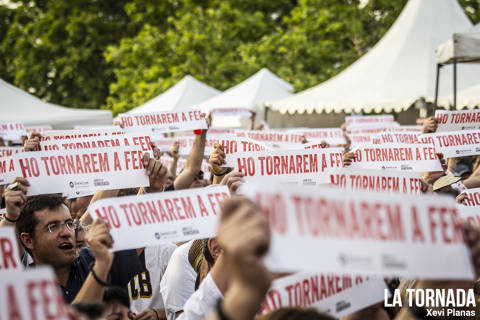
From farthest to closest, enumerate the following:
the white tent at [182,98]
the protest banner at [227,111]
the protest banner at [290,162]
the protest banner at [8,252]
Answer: the white tent at [182,98]
the protest banner at [227,111]
the protest banner at [290,162]
the protest banner at [8,252]

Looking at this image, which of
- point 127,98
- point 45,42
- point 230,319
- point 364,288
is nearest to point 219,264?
point 364,288

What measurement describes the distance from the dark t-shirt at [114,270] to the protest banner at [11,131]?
5012 mm

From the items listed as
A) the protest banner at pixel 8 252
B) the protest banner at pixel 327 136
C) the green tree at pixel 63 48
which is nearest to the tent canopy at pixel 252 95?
the protest banner at pixel 327 136

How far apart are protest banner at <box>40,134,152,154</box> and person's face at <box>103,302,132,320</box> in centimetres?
162

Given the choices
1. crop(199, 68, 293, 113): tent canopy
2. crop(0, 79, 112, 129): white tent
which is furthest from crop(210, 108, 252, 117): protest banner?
crop(0, 79, 112, 129): white tent

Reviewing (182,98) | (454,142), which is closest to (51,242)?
(454,142)

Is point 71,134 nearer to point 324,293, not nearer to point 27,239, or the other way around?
point 27,239

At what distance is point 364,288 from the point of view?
2.35 meters

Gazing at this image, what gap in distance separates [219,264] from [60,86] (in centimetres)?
2844

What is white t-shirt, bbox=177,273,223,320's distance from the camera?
91.8 inches

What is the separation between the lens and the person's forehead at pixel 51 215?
3020 millimetres

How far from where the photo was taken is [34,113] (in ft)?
46.0

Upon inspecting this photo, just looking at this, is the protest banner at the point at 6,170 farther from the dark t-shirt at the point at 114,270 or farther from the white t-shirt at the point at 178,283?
the white t-shirt at the point at 178,283

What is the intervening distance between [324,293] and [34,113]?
13064mm
